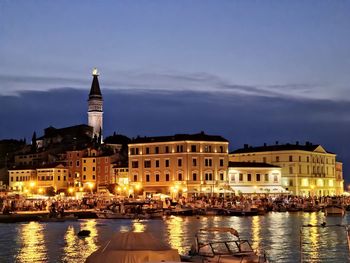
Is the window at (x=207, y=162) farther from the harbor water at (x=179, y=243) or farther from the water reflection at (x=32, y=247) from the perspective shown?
the water reflection at (x=32, y=247)

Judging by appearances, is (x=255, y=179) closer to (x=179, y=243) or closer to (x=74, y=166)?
(x=74, y=166)

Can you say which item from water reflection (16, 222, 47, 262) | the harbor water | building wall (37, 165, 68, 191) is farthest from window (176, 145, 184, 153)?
water reflection (16, 222, 47, 262)

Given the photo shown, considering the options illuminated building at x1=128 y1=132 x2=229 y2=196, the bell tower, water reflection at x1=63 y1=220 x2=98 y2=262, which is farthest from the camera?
the bell tower

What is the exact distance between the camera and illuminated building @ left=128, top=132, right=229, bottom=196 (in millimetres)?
87250

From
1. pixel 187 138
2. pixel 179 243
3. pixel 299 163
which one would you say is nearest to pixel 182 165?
pixel 187 138

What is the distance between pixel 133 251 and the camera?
1354 centimetres

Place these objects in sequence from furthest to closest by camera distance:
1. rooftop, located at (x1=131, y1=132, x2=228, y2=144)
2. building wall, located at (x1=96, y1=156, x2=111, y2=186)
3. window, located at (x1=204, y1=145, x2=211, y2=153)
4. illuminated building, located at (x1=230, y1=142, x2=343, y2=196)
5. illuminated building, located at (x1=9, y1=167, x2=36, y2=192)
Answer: illuminated building, located at (x1=9, y1=167, x2=36, y2=192), building wall, located at (x1=96, y1=156, x2=111, y2=186), illuminated building, located at (x1=230, y1=142, x2=343, y2=196), window, located at (x1=204, y1=145, x2=211, y2=153), rooftop, located at (x1=131, y1=132, x2=228, y2=144)

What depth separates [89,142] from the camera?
392 ft

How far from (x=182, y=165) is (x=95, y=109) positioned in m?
55.4

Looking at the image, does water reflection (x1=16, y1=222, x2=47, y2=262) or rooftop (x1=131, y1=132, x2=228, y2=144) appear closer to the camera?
water reflection (x1=16, y1=222, x2=47, y2=262)

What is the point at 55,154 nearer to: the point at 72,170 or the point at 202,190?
the point at 72,170

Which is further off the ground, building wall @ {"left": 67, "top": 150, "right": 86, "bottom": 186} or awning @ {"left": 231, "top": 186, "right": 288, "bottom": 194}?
building wall @ {"left": 67, "top": 150, "right": 86, "bottom": 186}

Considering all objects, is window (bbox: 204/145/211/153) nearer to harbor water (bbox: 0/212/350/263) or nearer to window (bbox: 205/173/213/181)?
window (bbox: 205/173/213/181)

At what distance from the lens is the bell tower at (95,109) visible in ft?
447
